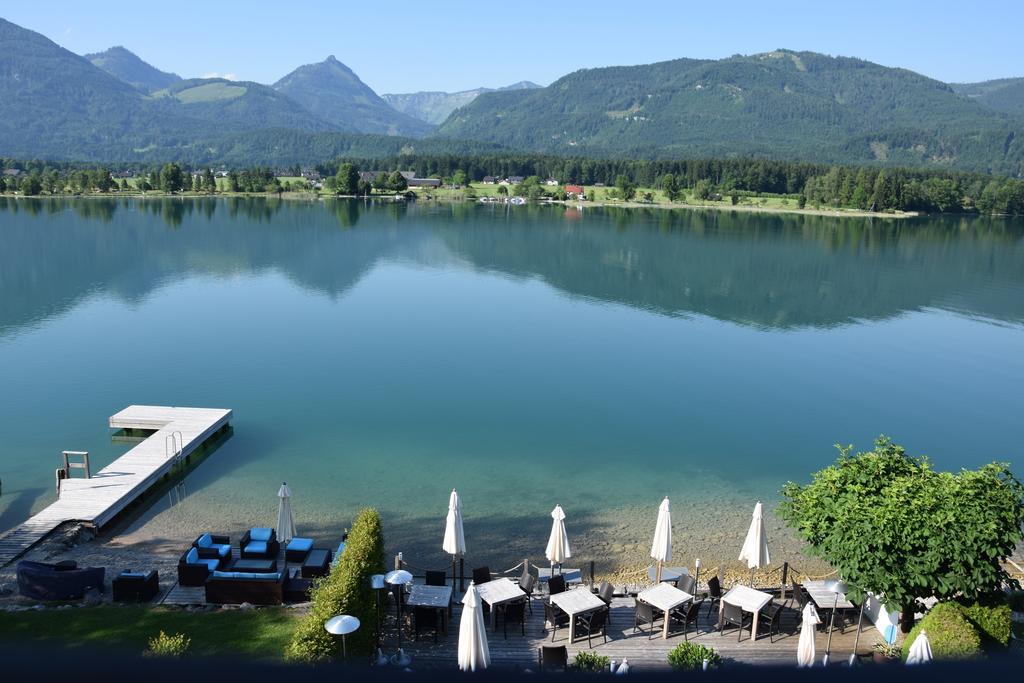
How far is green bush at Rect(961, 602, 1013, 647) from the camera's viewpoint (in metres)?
13.8

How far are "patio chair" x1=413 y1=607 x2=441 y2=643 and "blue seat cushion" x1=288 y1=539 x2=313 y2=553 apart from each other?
5429 millimetres

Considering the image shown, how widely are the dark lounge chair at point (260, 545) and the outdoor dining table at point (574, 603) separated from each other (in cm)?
814

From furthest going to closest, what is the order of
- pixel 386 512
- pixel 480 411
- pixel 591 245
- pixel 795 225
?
pixel 795 225, pixel 591 245, pixel 480 411, pixel 386 512

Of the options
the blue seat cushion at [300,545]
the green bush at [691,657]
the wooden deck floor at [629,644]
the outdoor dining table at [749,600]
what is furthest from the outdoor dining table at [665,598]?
the blue seat cushion at [300,545]

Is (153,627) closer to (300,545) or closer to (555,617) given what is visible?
(300,545)

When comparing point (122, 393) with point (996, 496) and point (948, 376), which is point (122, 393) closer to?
point (996, 496)

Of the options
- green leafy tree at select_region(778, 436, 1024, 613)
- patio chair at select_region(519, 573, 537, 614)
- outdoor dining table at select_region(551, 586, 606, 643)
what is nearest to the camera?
green leafy tree at select_region(778, 436, 1024, 613)

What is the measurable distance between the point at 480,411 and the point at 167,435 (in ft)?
45.1

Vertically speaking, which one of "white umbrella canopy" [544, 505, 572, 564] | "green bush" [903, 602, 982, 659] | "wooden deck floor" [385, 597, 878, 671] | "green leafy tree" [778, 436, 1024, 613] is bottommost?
"wooden deck floor" [385, 597, 878, 671]

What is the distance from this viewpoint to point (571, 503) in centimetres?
2612

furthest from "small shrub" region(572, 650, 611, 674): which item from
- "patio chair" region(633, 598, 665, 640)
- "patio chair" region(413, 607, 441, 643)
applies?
"patio chair" region(413, 607, 441, 643)

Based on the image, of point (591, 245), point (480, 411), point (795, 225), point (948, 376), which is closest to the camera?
point (480, 411)

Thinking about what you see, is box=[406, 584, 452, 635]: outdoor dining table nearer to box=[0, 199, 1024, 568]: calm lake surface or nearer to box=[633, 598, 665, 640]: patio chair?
box=[633, 598, 665, 640]: patio chair

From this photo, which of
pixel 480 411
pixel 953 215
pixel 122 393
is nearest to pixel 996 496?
pixel 480 411
